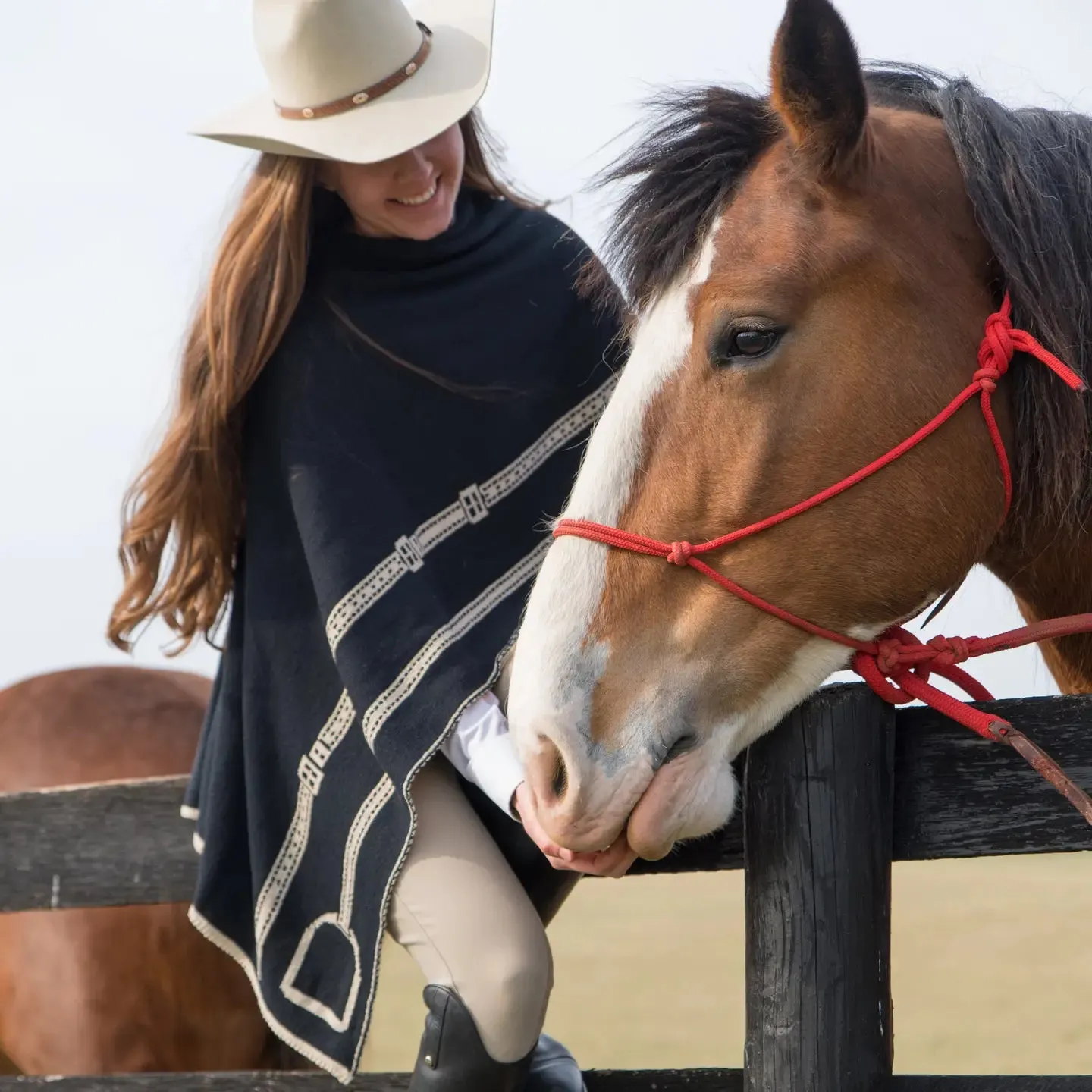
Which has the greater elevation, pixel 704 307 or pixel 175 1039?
pixel 704 307

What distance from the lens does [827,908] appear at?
1482 millimetres

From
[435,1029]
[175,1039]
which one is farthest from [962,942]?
[435,1029]

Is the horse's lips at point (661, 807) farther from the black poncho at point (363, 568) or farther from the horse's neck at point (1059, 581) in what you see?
the horse's neck at point (1059, 581)

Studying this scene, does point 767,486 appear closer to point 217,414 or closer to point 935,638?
point 935,638

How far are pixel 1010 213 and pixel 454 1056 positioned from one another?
1322mm

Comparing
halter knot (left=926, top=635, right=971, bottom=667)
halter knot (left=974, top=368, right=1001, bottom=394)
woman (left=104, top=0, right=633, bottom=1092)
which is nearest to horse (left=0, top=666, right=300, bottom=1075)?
woman (left=104, top=0, right=633, bottom=1092)

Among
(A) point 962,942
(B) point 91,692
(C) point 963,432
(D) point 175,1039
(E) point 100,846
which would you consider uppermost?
(C) point 963,432

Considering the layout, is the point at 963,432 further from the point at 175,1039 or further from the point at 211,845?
the point at 175,1039

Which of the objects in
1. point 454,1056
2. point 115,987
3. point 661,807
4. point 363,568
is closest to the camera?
point 661,807

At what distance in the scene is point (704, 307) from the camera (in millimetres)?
1505

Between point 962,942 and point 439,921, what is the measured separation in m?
11.0

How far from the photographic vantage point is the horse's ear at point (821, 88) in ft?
4.75

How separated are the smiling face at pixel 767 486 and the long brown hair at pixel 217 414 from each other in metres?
0.73

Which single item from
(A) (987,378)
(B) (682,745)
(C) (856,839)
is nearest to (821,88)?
(A) (987,378)
